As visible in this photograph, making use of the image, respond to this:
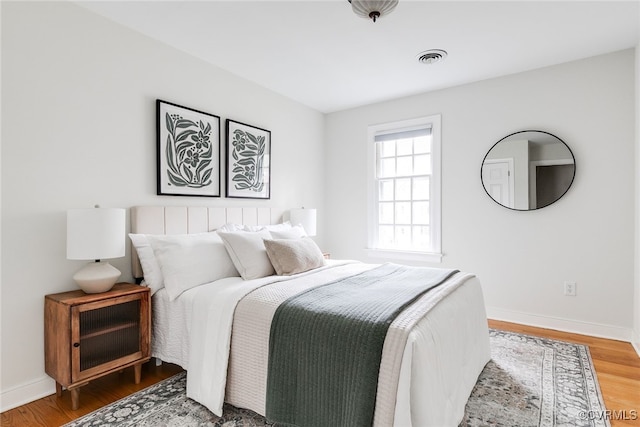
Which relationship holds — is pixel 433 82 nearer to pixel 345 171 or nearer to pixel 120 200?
pixel 345 171

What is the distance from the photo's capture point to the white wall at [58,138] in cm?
206

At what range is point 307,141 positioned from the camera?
4.56 metres

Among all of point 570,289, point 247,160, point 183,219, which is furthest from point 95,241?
point 570,289

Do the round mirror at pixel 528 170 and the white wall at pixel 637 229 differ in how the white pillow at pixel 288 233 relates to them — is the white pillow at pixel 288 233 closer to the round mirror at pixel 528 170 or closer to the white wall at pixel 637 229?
the round mirror at pixel 528 170

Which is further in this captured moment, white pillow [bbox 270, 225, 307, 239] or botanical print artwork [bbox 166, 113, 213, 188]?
white pillow [bbox 270, 225, 307, 239]

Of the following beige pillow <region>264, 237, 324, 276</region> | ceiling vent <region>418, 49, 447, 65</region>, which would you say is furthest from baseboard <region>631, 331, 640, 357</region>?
ceiling vent <region>418, 49, 447, 65</region>

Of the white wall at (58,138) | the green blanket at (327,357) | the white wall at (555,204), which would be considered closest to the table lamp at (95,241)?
the white wall at (58,138)

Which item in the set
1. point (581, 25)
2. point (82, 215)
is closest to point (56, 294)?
point (82, 215)

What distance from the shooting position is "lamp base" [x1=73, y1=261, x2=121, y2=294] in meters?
2.13

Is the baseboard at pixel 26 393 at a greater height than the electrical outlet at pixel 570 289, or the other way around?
the electrical outlet at pixel 570 289

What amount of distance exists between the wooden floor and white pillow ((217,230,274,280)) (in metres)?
0.89

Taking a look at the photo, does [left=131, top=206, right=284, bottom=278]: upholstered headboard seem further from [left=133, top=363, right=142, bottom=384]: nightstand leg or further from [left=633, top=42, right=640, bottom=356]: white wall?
[left=633, top=42, right=640, bottom=356]: white wall

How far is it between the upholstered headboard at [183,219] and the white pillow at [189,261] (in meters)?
0.23

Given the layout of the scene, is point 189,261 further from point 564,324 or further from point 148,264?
point 564,324
